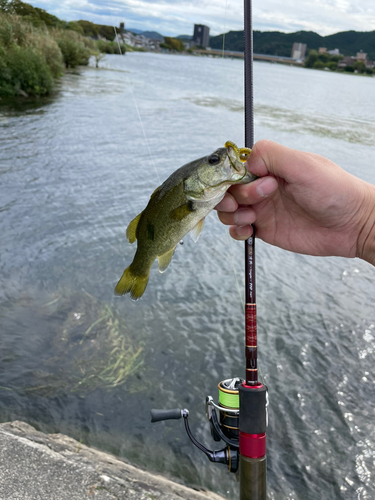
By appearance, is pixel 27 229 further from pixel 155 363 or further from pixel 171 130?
pixel 171 130

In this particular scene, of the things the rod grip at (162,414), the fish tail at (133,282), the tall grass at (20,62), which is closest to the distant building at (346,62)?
the tall grass at (20,62)

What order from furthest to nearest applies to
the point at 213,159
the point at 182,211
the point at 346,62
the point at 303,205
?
the point at 346,62
the point at 303,205
the point at 182,211
the point at 213,159

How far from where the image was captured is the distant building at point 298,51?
8849 centimetres

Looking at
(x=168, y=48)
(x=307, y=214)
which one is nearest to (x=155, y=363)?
(x=307, y=214)

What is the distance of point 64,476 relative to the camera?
2736 mm

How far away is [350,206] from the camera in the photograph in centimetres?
247

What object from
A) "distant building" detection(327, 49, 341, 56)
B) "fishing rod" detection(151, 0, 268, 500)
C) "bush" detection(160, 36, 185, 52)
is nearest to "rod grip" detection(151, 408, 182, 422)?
"fishing rod" detection(151, 0, 268, 500)

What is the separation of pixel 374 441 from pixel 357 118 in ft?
77.2

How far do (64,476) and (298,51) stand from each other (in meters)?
99.3

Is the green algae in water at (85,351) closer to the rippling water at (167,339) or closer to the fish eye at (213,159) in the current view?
the rippling water at (167,339)

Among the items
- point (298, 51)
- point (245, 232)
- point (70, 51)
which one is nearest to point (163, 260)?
point (245, 232)

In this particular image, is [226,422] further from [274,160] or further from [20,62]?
[20,62]

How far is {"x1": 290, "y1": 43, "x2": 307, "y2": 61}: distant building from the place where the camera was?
88488 millimetres

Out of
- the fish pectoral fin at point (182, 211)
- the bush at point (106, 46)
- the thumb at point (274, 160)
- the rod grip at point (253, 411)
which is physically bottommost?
the rod grip at point (253, 411)
